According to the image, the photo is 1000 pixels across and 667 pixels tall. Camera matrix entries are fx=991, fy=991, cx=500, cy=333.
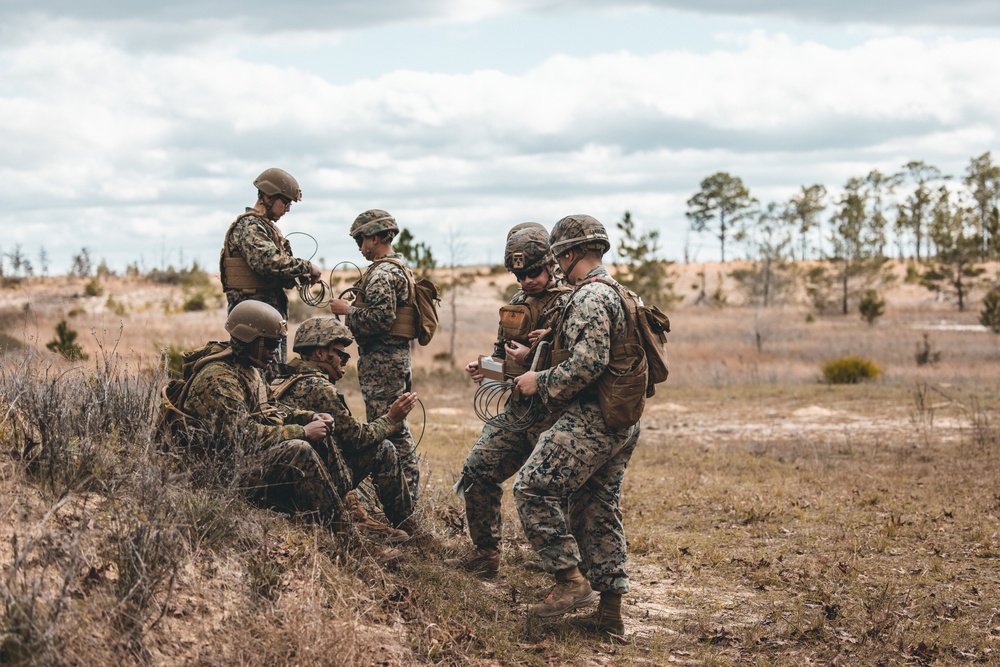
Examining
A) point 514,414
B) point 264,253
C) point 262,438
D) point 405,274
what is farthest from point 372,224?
point 262,438

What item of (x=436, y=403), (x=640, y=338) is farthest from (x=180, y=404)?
(x=436, y=403)

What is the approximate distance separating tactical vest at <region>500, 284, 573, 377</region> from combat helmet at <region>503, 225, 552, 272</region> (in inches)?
9.2

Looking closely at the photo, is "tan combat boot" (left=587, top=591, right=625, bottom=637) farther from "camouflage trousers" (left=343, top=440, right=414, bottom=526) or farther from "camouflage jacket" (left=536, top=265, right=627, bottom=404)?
"camouflage trousers" (left=343, top=440, right=414, bottom=526)

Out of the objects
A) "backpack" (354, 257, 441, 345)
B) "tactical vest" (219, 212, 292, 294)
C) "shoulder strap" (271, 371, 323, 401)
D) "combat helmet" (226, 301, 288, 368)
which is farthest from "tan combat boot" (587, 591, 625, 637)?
"tactical vest" (219, 212, 292, 294)

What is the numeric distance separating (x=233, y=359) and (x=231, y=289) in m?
1.74

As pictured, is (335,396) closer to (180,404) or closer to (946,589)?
(180,404)

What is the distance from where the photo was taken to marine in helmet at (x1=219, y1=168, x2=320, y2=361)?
23.1 ft

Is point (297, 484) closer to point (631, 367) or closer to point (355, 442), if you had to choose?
point (355, 442)

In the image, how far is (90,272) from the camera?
50375 millimetres

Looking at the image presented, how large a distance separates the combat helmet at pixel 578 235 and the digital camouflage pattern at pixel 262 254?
2.26 meters

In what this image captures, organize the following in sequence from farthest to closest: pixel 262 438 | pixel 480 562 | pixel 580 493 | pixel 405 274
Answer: pixel 405 274, pixel 480 562, pixel 580 493, pixel 262 438

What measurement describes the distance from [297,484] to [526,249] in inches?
76.0

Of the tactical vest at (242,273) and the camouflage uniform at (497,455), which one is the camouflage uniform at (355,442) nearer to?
the camouflage uniform at (497,455)

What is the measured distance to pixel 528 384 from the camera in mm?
5516
